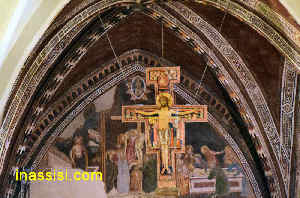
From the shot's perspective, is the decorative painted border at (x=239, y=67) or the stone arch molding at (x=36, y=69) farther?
the decorative painted border at (x=239, y=67)

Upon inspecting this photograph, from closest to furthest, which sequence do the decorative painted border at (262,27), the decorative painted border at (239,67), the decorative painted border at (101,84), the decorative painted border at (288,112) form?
the decorative painted border at (262,27) < the decorative painted border at (239,67) < the decorative painted border at (288,112) < the decorative painted border at (101,84)

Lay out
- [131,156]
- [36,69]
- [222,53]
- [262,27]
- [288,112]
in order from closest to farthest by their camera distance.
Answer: [262,27] → [36,69] → [222,53] → [288,112] → [131,156]

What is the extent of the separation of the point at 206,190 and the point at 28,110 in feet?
11.0

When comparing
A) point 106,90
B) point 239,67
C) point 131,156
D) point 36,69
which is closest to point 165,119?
point 36,69

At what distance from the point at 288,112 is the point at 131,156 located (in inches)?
107

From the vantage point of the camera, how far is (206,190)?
41.8 ft

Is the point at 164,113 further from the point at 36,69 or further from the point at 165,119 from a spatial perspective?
the point at 36,69

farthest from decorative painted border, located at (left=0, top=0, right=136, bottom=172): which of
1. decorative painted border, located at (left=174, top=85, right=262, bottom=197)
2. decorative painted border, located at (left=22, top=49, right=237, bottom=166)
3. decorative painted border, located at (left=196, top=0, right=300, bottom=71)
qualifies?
decorative painted border, located at (left=174, top=85, right=262, bottom=197)

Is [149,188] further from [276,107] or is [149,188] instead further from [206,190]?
[276,107]

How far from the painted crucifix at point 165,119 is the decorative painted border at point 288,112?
2.09m

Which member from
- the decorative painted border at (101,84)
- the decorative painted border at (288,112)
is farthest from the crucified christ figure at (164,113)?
Result: the decorative painted border at (101,84)

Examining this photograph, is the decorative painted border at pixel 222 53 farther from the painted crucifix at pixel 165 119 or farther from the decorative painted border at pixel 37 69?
the painted crucifix at pixel 165 119

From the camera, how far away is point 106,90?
13.0m

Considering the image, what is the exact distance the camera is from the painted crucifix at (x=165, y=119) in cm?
1038
